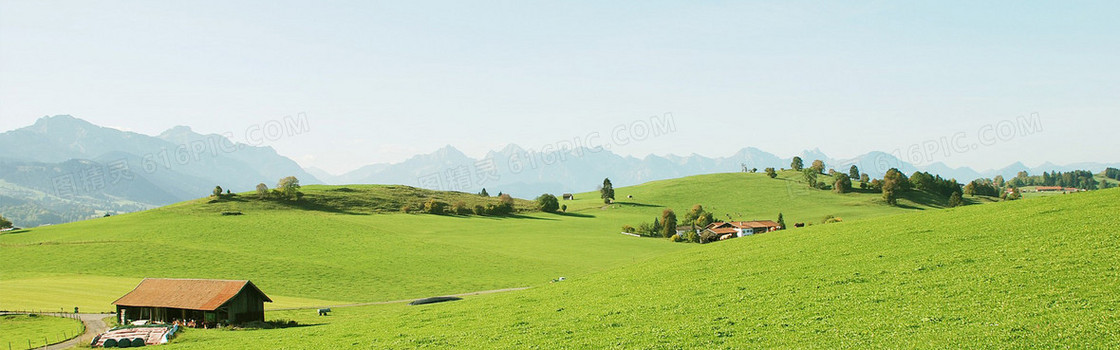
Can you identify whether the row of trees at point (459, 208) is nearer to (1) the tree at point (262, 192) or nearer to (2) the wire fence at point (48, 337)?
(1) the tree at point (262, 192)

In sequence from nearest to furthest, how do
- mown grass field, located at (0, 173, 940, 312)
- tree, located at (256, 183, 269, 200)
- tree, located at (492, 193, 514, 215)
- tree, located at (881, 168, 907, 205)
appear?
mown grass field, located at (0, 173, 940, 312)
tree, located at (256, 183, 269, 200)
tree, located at (492, 193, 514, 215)
tree, located at (881, 168, 907, 205)

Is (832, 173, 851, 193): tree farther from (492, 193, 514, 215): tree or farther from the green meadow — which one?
(492, 193, 514, 215): tree

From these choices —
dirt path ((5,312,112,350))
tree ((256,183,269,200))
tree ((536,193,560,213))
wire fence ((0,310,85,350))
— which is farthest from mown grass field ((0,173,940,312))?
tree ((536,193,560,213))

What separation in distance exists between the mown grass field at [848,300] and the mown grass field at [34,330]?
851 cm

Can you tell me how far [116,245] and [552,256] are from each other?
67.1m

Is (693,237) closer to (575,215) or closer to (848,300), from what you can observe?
(575,215)

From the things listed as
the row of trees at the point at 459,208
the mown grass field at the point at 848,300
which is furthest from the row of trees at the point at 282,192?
the mown grass field at the point at 848,300

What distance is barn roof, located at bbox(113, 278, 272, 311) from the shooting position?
168 feet

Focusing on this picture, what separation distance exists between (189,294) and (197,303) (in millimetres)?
2480

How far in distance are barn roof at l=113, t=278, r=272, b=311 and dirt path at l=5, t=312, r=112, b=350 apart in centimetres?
213

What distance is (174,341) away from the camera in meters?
41.6

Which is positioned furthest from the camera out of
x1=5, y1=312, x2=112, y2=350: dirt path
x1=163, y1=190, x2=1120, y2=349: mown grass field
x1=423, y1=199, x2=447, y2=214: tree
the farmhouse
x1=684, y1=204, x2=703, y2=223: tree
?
x1=423, y1=199, x2=447, y2=214: tree

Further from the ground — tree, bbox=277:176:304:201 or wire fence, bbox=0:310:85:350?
tree, bbox=277:176:304:201

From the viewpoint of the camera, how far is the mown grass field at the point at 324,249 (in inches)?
2736
